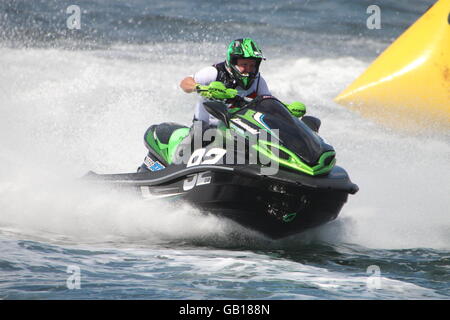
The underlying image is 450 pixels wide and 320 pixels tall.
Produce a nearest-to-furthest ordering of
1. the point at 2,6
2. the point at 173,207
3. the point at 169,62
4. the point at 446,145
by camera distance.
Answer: the point at 173,207, the point at 446,145, the point at 169,62, the point at 2,6

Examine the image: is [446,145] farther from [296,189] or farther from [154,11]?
[154,11]

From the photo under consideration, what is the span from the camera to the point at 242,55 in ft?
21.6

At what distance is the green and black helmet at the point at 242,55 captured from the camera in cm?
658

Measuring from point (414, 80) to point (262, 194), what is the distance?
5599 mm

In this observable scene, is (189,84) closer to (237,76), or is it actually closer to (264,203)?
(237,76)

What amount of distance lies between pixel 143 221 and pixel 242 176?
112 cm

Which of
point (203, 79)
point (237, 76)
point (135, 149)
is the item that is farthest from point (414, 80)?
point (203, 79)

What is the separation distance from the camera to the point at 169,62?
14086mm

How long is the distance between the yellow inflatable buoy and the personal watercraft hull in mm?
4934

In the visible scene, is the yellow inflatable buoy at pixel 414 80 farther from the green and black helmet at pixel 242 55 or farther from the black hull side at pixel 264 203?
the black hull side at pixel 264 203
